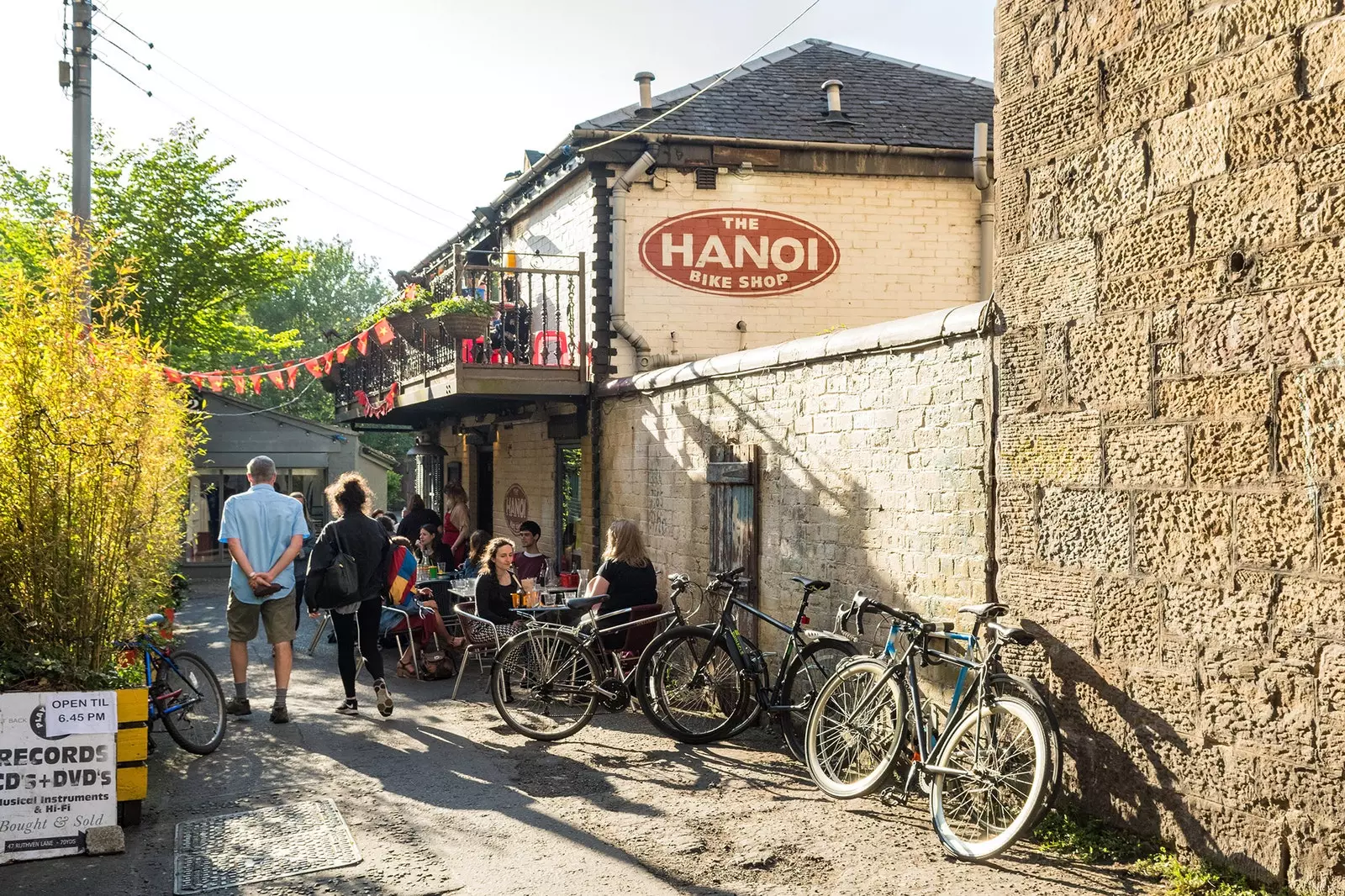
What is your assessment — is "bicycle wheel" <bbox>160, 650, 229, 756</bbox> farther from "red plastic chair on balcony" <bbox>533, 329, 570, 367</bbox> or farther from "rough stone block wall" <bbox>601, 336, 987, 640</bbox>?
"red plastic chair on balcony" <bbox>533, 329, 570, 367</bbox>

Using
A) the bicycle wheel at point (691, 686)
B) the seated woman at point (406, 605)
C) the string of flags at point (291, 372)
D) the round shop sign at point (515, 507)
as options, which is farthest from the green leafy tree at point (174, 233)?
the bicycle wheel at point (691, 686)

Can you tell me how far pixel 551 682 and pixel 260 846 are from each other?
2.50 m

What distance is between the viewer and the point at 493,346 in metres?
14.6

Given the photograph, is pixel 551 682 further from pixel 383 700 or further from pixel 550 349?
pixel 550 349

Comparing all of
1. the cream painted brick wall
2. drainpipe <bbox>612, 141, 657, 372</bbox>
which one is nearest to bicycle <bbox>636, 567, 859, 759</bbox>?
drainpipe <bbox>612, 141, 657, 372</bbox>

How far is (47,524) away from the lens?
18.9 ft

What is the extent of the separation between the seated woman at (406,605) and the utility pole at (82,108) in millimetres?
4959

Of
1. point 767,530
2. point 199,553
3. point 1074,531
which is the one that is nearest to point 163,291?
point 199,553

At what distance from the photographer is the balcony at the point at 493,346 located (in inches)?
531

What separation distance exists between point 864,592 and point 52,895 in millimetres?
4402

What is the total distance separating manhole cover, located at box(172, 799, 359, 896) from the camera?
501 centimetres

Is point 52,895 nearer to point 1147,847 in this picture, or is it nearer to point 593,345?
point 1147,847

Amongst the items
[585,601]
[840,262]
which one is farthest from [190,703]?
[840,262]

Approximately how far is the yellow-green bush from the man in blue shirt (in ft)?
5.19
